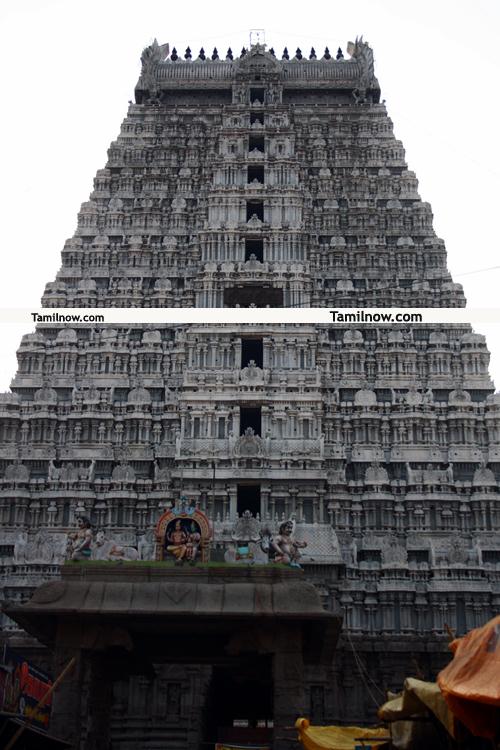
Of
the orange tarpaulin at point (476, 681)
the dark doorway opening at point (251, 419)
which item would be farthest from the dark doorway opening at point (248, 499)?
the orange tarpaulin at point (476, 681)

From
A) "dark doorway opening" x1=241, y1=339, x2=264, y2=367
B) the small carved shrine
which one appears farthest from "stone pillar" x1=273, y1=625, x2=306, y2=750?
"dark doorway opening" x1=241, y1=339, x2=264, y2=367

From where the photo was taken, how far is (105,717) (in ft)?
83.8

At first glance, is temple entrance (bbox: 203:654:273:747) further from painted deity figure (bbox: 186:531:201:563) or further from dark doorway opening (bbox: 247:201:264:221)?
dark doorway opening (bbox: 247:201:264:221)

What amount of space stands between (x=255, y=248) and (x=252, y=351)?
275 inches

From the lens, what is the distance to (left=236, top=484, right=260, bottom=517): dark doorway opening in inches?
1736

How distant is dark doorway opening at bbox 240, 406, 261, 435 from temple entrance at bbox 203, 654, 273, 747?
1278 centimetres

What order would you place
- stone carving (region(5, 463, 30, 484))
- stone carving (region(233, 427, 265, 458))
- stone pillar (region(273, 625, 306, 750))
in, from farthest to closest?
stone carving (region(5, 463, 30, 484)), stone carving (region(233, 427, 265, 458)), stone pillar (region(273, 625, 306, 750))

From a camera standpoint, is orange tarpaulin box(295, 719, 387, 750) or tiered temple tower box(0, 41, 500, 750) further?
tiered temple tower box(0, 41, 500, 750)

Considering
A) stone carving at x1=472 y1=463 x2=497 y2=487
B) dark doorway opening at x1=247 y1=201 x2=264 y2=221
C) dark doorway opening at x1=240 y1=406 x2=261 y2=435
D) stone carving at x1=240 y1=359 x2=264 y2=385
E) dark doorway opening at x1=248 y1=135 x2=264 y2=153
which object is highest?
dark doorway opening at x1=248 y1=135 x2=264 y2=153

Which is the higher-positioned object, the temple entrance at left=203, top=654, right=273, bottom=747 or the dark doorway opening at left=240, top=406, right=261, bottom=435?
the dark doorway opening at left=240, top=406, right=261, bottom=435

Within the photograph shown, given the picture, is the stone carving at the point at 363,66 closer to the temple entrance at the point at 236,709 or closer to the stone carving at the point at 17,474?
the stone carving at the point at 17,474

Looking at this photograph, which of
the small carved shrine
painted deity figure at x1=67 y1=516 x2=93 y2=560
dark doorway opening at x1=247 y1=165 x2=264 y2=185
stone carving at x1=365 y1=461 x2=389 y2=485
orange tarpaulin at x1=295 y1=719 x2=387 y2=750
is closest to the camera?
orange tarpaulin at x1=295 y1=719 x2=387 y2=750

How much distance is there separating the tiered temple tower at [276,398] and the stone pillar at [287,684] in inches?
621

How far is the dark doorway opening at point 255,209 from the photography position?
177 ft
